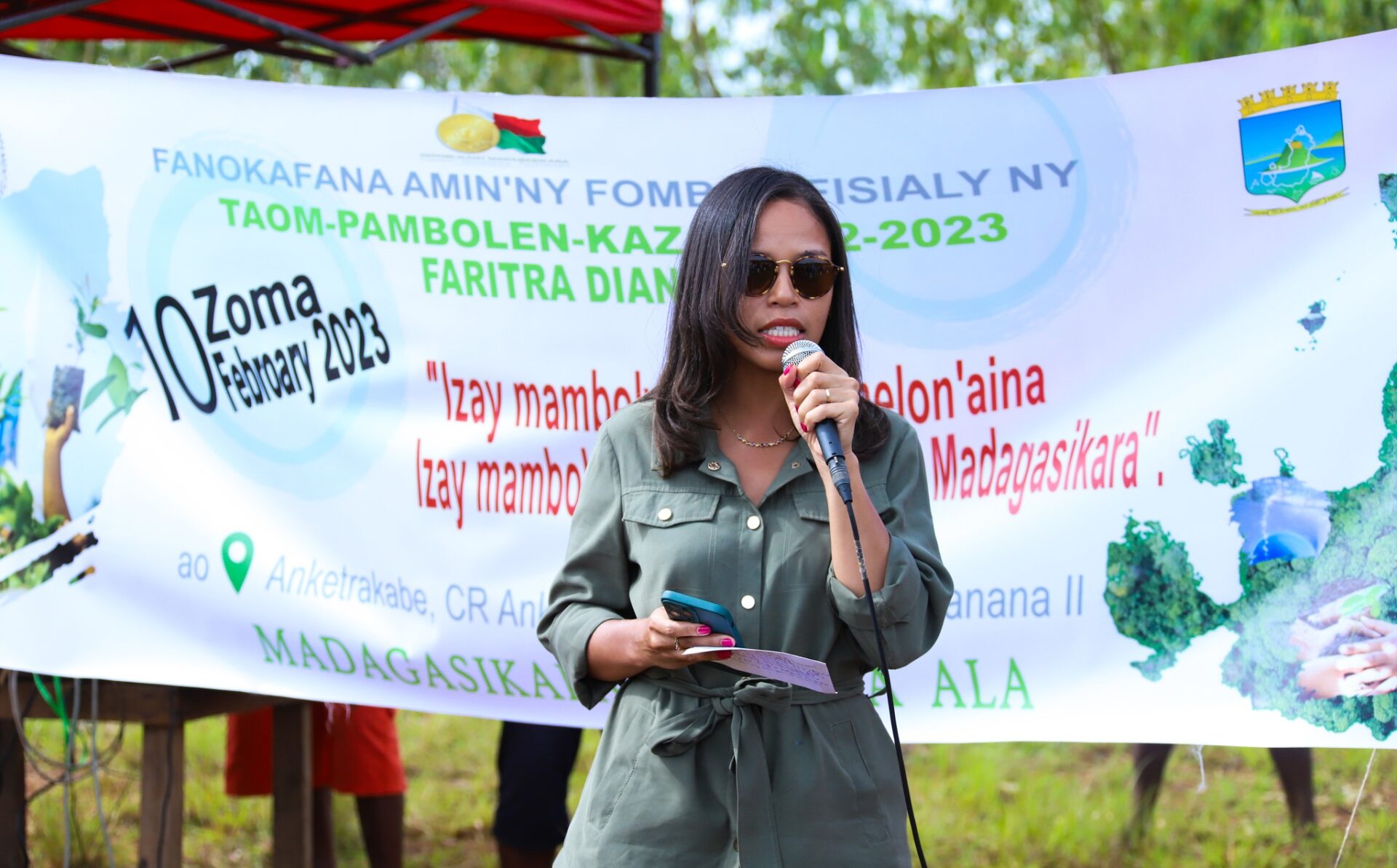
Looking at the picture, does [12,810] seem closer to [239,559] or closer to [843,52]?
[239,559]

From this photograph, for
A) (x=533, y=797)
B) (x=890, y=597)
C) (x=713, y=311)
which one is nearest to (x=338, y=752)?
(x=533, y=797)

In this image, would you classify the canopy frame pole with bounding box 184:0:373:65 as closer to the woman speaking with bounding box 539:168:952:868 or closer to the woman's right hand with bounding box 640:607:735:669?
the woman speaking with bounding box 539:168:952:868

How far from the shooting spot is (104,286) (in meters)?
3.40

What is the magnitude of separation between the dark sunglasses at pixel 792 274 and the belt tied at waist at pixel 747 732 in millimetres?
560

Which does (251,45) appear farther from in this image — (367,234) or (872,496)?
(872,496)

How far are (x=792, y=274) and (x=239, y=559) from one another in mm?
1955

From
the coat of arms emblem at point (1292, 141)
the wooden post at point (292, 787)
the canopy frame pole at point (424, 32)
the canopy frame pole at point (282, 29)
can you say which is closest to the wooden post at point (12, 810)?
the wooden post at point (292, 787)

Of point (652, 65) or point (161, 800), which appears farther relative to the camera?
point (652, 65)

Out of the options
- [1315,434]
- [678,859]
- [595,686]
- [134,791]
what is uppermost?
→ [1315,434]

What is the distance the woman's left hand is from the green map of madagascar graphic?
1.42m

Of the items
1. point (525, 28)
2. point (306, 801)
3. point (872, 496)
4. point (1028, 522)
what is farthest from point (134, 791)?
point (872, 496)

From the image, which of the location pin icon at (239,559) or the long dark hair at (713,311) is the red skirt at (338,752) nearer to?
the location pin icon at (239,559)

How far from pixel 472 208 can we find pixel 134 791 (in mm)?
3779

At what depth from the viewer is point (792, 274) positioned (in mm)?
1976
